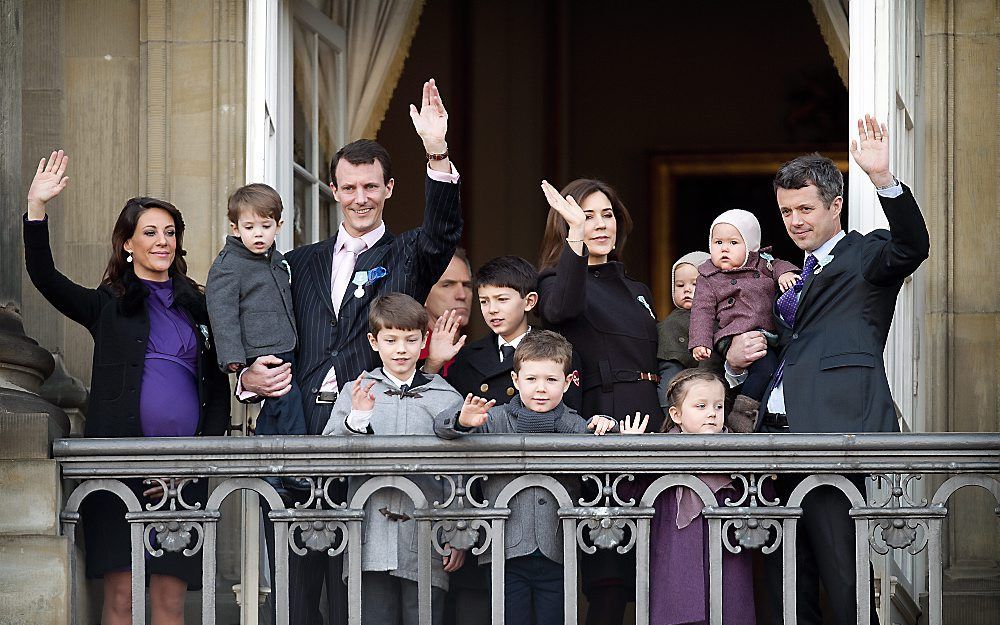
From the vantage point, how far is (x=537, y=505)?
601cm

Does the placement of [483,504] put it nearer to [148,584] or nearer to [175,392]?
[175,392]

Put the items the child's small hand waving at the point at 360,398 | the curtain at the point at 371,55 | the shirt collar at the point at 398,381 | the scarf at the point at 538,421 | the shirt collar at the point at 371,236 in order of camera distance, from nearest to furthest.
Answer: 1. the child's small hand waving at the point at 360,398
2. the scarf at the point at 538,421
3. the shirt collar at the point at 398,381
4. the shirt collar at the point at 371,236
5. the curtain at the point at 371,55

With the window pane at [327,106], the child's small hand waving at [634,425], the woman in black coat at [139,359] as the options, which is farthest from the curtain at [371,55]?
the child's small hand waving at [634,425]

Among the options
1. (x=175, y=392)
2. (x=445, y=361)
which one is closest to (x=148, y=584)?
(x=175, y=392)

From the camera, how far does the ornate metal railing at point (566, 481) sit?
581 centimetres

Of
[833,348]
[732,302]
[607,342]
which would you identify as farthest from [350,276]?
[833,348]

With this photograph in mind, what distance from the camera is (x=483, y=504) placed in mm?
5863

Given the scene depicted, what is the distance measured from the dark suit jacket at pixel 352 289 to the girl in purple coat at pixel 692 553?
1000 mm

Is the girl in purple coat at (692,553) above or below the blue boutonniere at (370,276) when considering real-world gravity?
below

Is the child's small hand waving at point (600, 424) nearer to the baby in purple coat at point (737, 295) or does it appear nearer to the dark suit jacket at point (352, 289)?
the baby in purple coat at point (737, 295)

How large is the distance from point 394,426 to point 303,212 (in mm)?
2306

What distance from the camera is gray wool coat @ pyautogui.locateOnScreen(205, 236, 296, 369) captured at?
20.7ft

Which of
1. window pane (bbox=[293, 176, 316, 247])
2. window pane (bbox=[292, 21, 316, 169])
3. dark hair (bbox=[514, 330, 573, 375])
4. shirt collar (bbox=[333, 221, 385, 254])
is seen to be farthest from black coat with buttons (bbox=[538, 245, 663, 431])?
window pane (bbox=[292, 21, 316, 169])

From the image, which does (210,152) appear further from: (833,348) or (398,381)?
(833,348)
